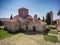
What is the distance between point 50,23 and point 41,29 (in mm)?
4051

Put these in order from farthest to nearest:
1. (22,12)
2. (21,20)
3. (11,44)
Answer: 1. (22,12)
2. (21,20)
3. (11,44)

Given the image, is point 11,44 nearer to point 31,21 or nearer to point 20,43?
point 20,43

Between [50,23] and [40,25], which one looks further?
[50,23]

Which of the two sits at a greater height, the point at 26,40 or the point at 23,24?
the point at 23,24

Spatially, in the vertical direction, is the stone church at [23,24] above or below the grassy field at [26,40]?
above

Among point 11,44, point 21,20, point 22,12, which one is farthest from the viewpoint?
point 22,12

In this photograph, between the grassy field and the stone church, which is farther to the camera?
the stone church

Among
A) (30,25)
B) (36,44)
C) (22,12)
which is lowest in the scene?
(36,44)

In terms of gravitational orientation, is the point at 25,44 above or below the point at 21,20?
below

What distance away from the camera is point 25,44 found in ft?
15.3

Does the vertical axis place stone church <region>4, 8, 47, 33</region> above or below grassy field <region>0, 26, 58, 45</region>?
above

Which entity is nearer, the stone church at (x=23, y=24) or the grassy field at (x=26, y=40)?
the grassy field at (x=26, y=40)

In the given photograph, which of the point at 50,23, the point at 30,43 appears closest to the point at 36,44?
the point at 30,43

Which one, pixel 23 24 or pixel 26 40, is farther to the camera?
pixel 23 24
